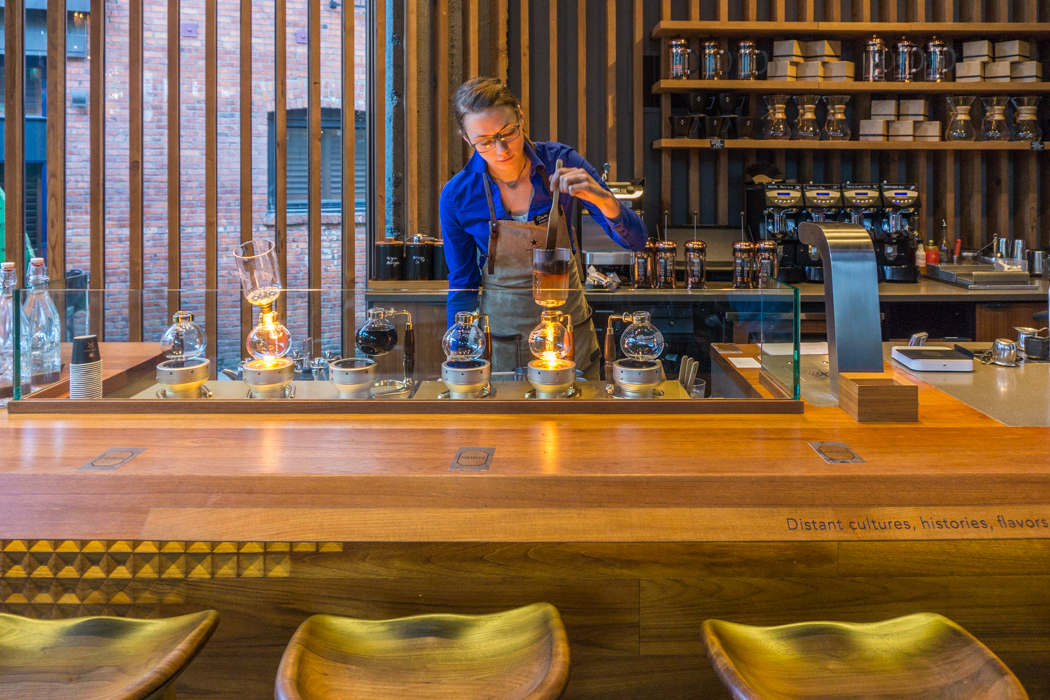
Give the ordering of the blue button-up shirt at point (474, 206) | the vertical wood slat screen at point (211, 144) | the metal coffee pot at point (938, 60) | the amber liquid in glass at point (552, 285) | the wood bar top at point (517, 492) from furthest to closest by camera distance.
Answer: the metal coffee pot at point (938, 60), the vertical wood slat screen at point (211, 144), the blue button-up shirt at point (474, 206), the amber liquid in glass at point (552, 285), the wood bar top at point (517, 492)

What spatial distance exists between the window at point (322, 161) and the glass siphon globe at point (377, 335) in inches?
99.1

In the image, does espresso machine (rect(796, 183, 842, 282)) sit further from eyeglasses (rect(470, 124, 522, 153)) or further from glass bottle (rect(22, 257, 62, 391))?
glass bottle (rect(22, 257, 62, 391))

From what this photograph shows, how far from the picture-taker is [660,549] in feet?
5.19

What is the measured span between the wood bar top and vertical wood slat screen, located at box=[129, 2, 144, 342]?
239 cm

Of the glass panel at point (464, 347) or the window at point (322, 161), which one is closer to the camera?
the glass panel at point (464, 347)

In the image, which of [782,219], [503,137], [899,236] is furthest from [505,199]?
[899,236]

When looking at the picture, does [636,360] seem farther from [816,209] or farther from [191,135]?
[191,135]

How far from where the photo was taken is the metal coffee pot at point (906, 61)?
4625 millimetres

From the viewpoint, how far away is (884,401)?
5.67 feet

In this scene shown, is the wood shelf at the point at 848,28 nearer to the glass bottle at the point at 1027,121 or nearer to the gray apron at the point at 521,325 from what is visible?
the glass bottle at the point at 1027,121

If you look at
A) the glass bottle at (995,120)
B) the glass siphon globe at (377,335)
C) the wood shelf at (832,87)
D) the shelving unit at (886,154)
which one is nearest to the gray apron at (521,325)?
the glass siphon globe at (377,335)

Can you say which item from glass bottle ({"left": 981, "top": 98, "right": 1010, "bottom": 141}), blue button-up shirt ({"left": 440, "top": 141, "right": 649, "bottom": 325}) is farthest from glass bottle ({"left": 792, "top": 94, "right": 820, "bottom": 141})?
blue button-up shirt ({"left": 440, "top": 141, "right": 649, "bottom": 325})

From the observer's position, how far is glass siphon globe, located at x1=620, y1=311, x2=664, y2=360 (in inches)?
73.2

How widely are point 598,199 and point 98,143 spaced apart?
2.48 metres
